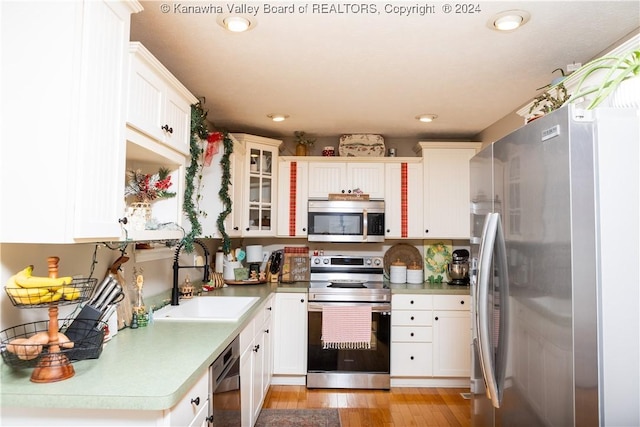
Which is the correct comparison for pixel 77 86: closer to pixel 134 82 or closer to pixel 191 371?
pixel 134 82

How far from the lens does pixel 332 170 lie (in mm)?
→ 4004

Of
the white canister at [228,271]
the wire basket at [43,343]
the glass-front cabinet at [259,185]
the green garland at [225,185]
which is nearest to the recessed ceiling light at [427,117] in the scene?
the glass-front cabinet at [259,185]

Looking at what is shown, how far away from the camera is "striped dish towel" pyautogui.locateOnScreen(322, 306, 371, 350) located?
136 inches

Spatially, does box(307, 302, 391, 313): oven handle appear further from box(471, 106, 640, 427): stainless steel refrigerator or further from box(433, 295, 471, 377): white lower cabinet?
box(471, 106, 640, 427): stainless steel refrigerator

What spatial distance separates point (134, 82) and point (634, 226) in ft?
6.00

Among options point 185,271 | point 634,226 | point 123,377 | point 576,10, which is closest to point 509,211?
point 634,226

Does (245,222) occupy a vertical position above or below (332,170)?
below

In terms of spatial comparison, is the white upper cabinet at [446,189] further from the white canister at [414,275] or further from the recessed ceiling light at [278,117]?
the recessed ceiling light at [278,117]

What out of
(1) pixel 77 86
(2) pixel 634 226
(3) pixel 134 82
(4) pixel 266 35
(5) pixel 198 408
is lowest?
(5) pixel 198 408

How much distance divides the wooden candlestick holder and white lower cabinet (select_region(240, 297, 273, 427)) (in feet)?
3.42

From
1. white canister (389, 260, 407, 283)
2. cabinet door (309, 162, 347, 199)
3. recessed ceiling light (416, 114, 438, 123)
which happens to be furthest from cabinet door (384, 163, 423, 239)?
recessed ceiling light (416, 114, 438, 123)

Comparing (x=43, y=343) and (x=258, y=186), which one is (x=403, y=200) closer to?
(x=258, y=186)

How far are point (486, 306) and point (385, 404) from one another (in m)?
2.00

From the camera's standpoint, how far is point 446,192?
156 inches
